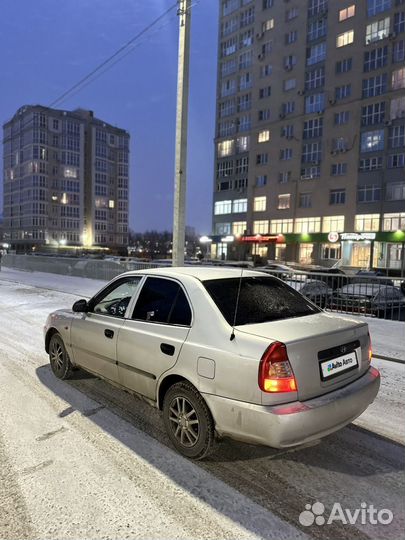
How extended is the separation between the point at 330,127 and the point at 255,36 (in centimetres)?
2066

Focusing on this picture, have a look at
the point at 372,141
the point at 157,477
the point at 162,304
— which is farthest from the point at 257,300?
the point at 372,141

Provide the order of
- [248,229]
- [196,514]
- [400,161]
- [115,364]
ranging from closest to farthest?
[196,514]
[115,364]
[400,161]
[248,229]

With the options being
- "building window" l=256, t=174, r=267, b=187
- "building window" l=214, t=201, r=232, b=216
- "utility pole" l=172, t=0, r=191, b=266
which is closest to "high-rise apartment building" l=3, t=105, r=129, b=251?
"building window" l=214, t=201, r=232, b=216

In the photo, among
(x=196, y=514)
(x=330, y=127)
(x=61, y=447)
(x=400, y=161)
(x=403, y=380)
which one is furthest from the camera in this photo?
(x=330, y=127)

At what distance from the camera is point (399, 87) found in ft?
147

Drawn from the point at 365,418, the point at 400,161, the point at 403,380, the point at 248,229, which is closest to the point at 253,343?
the point at 365,418

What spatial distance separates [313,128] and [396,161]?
12.2 meters

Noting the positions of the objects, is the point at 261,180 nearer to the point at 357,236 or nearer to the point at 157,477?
the point at 357,236

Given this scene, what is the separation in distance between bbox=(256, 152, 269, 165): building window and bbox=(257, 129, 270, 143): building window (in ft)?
6.36

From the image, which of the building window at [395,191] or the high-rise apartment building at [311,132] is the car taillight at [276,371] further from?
the building window at [395,191]

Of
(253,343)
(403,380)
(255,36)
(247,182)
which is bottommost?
(403,380)

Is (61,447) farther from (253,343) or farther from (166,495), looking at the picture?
(253,343)

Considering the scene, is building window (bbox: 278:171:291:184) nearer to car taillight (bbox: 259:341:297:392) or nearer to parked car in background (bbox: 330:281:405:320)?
parked car in background (bbox: 330:281:405:320)

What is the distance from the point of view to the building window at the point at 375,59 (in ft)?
151
